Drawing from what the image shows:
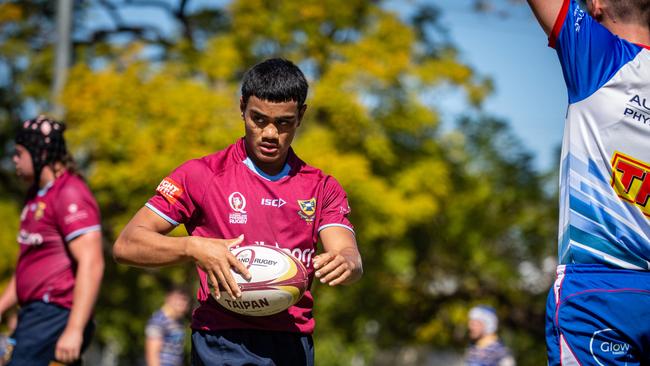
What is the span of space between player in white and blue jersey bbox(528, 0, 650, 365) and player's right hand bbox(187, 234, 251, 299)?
1398 mm

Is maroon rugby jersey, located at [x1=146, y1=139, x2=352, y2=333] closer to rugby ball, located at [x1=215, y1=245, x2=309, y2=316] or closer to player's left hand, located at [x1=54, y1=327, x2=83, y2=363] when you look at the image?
rugby ball, located at [x1=215, y1=245, x2=309, y2=316]

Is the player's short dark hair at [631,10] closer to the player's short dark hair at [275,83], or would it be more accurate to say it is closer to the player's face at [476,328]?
the player's short dark hair at [275,83]

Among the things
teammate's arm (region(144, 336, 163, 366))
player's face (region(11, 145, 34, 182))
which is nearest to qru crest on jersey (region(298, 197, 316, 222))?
player's face (region(11, 145, 34, 182))

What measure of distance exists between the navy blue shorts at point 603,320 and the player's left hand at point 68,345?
3149mm

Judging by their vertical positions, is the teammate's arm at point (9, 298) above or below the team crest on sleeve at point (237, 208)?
below

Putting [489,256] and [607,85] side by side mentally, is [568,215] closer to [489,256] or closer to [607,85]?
[607,85]

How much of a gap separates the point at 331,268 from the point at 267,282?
1.03 feet

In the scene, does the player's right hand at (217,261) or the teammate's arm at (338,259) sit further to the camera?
the teammate's arm at (338,259)

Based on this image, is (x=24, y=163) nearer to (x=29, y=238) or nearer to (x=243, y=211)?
(x=29, y=238)

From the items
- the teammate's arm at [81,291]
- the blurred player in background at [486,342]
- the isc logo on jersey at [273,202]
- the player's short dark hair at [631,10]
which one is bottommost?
the blurred player in background at [486,342]

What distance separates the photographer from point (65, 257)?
5805 millimetres

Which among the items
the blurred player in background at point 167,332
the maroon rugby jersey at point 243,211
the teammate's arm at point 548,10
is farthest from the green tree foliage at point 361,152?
the teammate's arm at point 548,10

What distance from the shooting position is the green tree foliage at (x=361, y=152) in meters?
17.4

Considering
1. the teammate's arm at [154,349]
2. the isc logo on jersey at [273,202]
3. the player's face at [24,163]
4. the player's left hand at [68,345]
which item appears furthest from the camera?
the teammate's arm at [154,349]
